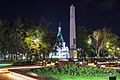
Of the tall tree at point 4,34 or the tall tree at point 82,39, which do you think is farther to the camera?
the tall tree at point 82,39

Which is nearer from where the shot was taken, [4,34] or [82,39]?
[4,34]

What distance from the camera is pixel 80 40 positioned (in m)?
84.9

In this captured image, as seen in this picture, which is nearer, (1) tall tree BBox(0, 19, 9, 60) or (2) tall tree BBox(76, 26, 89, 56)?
(1) tall tree BBox(0, 19, 9, 60)

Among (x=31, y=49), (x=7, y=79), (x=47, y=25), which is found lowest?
(x=7, y=79)

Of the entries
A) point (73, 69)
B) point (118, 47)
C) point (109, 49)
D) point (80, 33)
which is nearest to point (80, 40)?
point (80, 33)

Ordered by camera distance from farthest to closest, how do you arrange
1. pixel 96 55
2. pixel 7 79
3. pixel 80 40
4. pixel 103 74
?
pixel 96 55
pixel 80 40
pixel 103 74
pixel 7 79

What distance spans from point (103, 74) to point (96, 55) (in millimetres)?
68013

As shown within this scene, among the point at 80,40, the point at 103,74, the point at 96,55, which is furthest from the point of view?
the point at 96,55

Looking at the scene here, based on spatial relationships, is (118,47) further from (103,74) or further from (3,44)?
(103,74)

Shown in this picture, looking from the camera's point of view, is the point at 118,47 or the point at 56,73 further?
the point at 118,47

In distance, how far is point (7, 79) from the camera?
73.6 feet

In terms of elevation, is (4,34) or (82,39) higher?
(4,34)

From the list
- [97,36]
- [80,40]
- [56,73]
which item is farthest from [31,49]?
[56,73]

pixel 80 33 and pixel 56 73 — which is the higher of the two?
pixel 80 33
